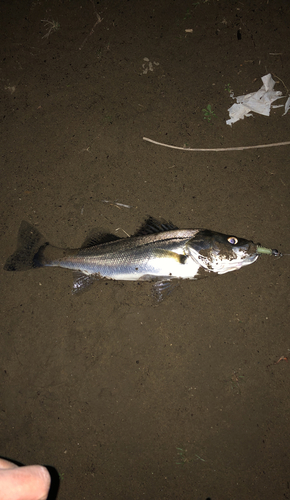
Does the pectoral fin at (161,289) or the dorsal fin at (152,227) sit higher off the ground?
the dorsal fin at (152,227)

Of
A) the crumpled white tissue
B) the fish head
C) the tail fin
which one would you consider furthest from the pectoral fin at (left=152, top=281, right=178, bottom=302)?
the crumpled white tissue

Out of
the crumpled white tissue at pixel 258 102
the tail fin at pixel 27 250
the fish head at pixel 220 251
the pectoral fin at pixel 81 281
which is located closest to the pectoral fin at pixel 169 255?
the fish head at pixel 220 251

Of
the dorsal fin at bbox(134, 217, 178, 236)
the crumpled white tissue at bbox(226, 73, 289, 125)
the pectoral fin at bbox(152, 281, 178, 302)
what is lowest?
the pectoral fin at bbox(152, 281, 178, 302)

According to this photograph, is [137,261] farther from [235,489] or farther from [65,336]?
[235,489]

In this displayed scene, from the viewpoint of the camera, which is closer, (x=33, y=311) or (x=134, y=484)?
(x=134, y=484)

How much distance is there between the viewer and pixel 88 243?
364 cm

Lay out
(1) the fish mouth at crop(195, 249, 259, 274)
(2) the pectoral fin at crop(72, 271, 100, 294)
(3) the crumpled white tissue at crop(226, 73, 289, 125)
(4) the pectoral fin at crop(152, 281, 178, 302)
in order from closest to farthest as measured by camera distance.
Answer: (1) the fish mouth at crop(195, 249, 259, 274), (4) the pectoral fin at crop(152, 281, 178, 302), (2) the pectoral fin at crop(72, 271, 100, 294), (3) the crumpled white tissue at crop(226, 73, 289, 125)

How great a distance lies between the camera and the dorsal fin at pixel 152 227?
3.51 m

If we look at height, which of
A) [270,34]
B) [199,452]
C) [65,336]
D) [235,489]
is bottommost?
[235,489]

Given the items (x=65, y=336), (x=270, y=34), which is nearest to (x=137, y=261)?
(x=65, y=336)

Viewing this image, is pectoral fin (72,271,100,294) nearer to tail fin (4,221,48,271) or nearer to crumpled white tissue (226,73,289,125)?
tail fin (4,221,48,271)

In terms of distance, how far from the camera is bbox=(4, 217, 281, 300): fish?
10.8 ft

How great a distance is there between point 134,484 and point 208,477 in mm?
956

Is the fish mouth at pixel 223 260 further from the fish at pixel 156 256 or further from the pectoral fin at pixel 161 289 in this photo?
the pectoral fin at pixel 161 289
